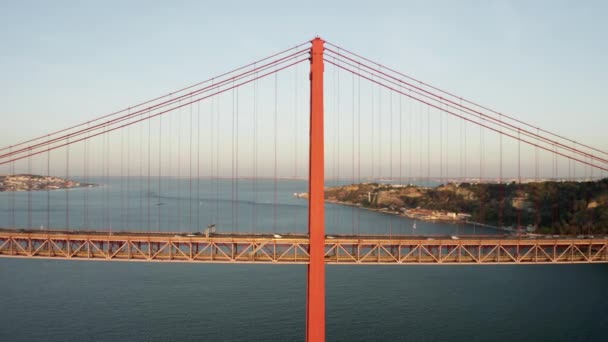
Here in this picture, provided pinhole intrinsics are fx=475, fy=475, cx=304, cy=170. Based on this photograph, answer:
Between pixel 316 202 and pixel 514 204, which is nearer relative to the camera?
pixel 316 202

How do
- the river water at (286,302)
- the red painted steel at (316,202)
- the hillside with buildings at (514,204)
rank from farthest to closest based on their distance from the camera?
the hillside with buildings at (514,204) → the river water at (286,302) → the red painted steel at (316,202)

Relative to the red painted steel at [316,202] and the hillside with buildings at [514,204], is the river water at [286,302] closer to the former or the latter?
the red painted steel at [316,202]

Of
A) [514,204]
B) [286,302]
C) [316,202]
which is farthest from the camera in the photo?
[514,204]

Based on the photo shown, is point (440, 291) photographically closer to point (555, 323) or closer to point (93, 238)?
point (555, 323)

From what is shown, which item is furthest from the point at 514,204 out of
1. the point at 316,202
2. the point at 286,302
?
the point at 316,202

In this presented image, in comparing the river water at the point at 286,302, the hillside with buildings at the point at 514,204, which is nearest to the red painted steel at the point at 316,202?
the river water at the point at 286,302

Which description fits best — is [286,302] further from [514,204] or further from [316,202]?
[514,204]
